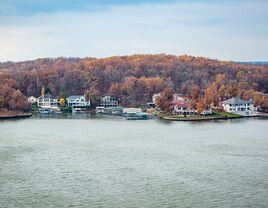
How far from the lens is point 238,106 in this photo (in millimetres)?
17156

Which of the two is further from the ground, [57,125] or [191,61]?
[191,61]

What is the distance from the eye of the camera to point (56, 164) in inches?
299

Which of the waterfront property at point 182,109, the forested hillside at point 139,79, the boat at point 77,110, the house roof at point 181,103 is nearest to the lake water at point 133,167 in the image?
the waterfront property at point 182,109

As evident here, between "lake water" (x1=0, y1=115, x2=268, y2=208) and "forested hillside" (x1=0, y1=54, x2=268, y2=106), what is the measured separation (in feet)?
25.4

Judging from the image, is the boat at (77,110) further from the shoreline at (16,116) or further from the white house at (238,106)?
the white house at (238,106)

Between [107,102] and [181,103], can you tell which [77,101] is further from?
[181,103]

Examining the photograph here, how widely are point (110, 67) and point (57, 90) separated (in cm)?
378

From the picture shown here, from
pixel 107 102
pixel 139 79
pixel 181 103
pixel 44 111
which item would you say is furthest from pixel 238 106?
pixel 44 111

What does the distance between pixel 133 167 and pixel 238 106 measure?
10493 millimetres

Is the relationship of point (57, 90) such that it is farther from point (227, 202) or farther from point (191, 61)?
point (227, 202)

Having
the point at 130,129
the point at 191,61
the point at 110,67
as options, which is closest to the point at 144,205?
the point at 130,129

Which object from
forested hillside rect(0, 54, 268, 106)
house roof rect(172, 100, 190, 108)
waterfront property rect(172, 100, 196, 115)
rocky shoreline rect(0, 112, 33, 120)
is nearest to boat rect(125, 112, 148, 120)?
waterfront property rect(172, 100, 196, 115)

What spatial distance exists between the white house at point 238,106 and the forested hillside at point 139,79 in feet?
1.80

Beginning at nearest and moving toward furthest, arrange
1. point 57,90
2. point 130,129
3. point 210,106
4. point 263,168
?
point 263,168 → point 130,129 → point 210,106 → point 57,90
